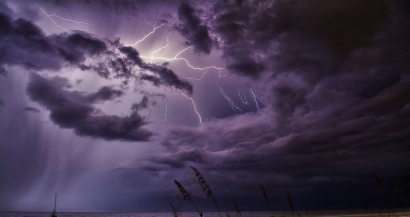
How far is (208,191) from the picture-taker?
29.4 ft

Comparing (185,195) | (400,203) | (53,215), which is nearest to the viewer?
(53,215)

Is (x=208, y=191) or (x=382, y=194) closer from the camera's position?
(x=208, y=191)

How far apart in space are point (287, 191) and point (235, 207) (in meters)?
1.88

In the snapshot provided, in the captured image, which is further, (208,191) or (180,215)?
(180,215)

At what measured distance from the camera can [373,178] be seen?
1016 cm

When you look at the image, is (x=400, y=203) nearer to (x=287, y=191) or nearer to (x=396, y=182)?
(x=396, y=182)

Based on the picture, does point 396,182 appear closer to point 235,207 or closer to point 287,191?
point 287,191

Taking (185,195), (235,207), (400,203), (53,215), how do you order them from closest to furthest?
(53,215) → (185,195) → (235,207) → (400,203)

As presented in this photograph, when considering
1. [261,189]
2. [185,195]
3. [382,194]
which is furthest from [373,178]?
[185,195]

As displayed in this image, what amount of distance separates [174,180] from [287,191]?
13.1 feet

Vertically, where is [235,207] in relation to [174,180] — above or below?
below

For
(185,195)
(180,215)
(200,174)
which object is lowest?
(180,215)

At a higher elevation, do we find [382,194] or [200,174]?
[200,174]

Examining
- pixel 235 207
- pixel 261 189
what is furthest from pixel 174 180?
pixel 261 189
